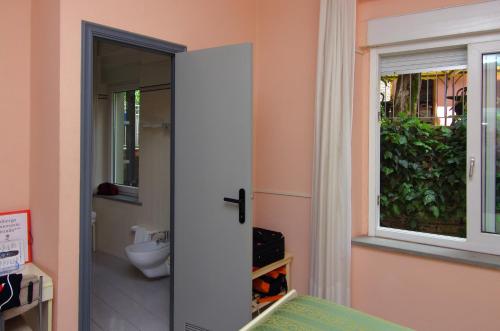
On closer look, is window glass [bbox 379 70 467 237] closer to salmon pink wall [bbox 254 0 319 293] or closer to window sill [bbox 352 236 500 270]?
window sill [bbox 352 236 500 270]

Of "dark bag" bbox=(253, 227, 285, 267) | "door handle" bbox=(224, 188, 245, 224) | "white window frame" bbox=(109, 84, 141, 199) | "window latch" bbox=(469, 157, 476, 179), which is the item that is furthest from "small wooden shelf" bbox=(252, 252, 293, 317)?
"white window frame" bbox=(109, 84, 141, 199)

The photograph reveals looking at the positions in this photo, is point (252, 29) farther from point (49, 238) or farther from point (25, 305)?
point (25, 305)

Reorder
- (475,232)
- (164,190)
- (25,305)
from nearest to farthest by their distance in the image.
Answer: (25,305) < (475,232) < (164,190)

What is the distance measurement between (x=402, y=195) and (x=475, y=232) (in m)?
0.50

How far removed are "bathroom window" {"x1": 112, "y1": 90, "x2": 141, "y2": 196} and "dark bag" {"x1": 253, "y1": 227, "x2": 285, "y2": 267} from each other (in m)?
2.15

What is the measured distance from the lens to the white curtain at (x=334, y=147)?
2406mm

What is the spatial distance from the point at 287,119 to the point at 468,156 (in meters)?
1.27

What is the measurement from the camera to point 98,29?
2023 mm

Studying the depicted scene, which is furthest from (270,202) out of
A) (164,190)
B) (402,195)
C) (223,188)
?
(164,190)

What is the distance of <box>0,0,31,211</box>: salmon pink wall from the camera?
2170 millimetres

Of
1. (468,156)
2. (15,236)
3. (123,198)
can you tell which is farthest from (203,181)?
(123,198)

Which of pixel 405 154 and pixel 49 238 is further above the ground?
pixel 405 154

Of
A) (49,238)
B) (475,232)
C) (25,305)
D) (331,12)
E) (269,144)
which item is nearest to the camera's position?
(25,305)

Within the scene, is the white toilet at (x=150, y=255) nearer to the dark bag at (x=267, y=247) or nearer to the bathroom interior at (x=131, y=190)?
the bathroom interior at (x=131, y=190)
